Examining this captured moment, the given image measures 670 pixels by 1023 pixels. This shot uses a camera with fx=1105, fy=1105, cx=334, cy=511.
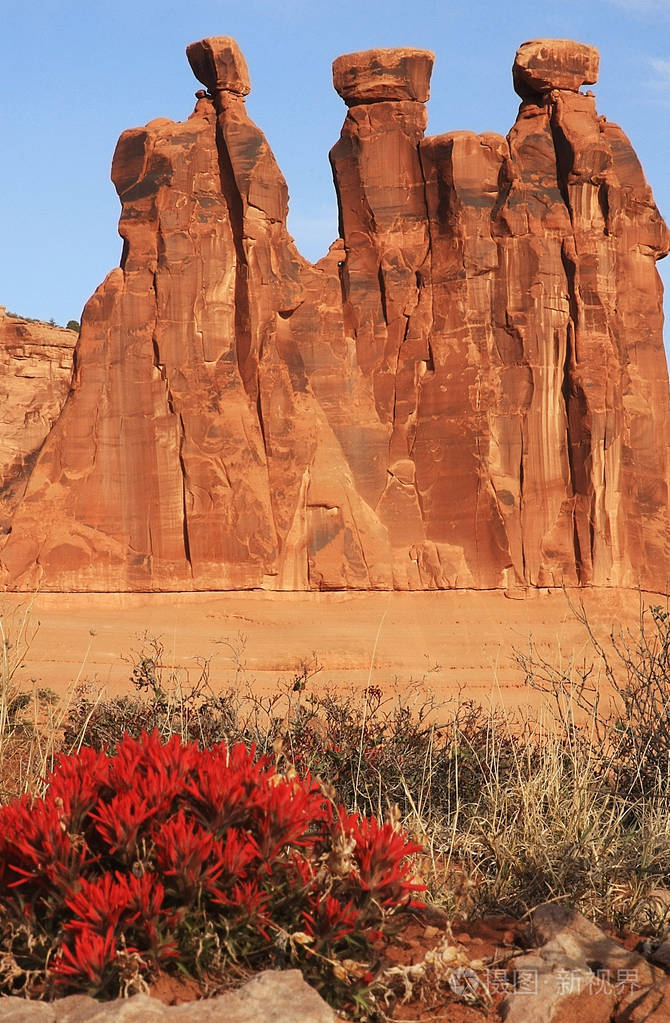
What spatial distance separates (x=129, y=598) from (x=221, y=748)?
70.1 ft

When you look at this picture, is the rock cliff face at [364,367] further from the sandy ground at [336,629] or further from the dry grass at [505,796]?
the dry grass at [505,796]

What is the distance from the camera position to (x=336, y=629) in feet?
74.7

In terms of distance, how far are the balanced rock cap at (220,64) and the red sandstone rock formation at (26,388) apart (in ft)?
40.2

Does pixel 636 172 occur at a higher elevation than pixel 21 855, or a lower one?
higher

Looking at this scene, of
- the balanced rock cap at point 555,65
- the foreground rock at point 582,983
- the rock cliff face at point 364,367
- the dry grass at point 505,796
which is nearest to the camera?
the foreground rock at point 582,983

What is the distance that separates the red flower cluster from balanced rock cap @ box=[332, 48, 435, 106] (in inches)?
1044

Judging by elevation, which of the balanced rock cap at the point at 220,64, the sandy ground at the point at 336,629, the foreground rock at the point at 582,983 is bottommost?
the foreground rock at the point at 582,983

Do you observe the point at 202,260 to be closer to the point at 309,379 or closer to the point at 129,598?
the point at 309,379

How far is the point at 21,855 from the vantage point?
3256 millimetres

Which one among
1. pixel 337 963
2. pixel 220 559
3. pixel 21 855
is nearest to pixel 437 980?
pixel 337 963

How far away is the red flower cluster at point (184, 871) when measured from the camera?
309cm

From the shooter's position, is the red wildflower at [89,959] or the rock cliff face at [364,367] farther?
the rock cliff face at [364,367]

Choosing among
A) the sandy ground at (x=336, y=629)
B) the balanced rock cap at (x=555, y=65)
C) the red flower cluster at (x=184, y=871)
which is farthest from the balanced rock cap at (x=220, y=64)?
the red flower cluster at (x=184, y=871)

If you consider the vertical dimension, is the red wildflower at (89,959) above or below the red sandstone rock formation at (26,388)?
below
